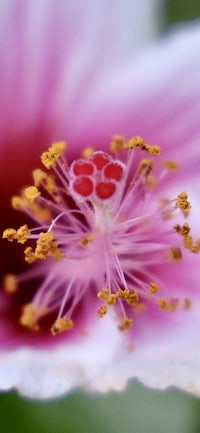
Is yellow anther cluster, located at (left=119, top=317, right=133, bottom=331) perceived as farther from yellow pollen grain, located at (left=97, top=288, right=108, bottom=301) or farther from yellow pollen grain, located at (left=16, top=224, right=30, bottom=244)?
yellow pollen grain, located at (left=16, top=224, right=30, bottom=244)

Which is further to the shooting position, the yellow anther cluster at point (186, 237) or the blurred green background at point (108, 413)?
the blurred green background at point (108, 413)

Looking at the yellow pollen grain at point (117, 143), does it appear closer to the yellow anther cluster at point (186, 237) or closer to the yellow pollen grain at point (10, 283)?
the yellow anther cluster at point (186, 237)

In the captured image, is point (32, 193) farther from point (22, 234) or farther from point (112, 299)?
point (112, 299)

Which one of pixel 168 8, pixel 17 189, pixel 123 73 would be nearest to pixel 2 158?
pixel 17 189

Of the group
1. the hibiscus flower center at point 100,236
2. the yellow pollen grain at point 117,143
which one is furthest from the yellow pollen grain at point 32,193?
the yellow pollen grain at point 117,143

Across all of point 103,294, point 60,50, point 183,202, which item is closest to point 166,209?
point 183,202

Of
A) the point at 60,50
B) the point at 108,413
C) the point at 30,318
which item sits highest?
the point at 60,50

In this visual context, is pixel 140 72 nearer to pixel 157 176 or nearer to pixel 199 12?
pixel 157 176

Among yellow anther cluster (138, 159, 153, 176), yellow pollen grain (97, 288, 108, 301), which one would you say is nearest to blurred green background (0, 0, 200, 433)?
yellow pollen grain (97, 288, 108, 301)
